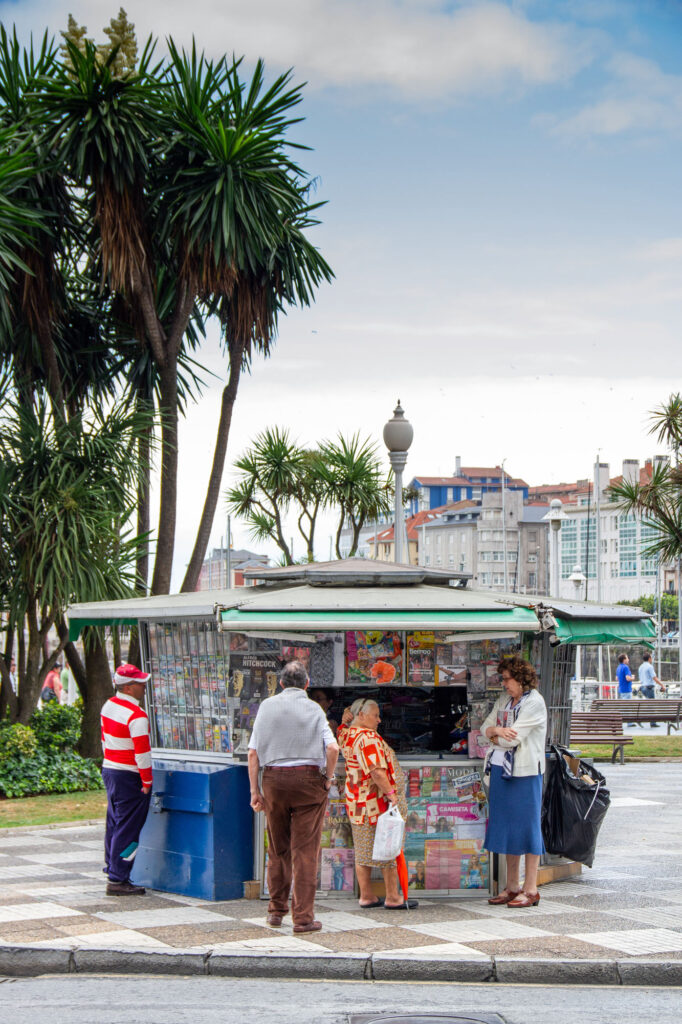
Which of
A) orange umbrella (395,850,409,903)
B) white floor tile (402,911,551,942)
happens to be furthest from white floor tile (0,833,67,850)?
white floor tile (402,911,551,942)

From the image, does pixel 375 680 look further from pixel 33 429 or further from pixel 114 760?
Result: pixel 33 429

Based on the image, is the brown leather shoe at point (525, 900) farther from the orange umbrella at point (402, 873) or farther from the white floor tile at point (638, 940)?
the white floor tile at point (638, 940)

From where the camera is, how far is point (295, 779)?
782 cm

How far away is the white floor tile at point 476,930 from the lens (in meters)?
7.63

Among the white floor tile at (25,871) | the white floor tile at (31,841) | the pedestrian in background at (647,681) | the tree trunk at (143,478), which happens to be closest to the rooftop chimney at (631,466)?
the pedestrian in background at (647,681)

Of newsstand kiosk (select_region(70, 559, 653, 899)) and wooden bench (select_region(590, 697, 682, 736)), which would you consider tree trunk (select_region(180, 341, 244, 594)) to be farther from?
wooden bench (select_region(590, 697, 682, 736))

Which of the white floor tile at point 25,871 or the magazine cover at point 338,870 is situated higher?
the magazine cover at point 338,870

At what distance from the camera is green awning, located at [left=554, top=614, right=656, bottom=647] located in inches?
358

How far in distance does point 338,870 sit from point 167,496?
33.5 feet

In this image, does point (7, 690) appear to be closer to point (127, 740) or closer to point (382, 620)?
point (127, 740)

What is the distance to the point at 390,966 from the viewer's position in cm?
695

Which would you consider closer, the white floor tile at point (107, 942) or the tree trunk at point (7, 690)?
the white floor tile at point (107, 942)

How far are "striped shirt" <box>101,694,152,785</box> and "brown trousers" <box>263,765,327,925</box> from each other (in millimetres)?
1432

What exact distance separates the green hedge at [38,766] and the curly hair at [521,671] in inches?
339
